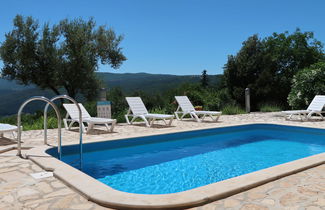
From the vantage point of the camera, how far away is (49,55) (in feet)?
47.8

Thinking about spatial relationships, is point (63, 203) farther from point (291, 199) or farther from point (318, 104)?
point (318, 104)

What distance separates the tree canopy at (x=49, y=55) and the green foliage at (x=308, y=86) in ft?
32.6

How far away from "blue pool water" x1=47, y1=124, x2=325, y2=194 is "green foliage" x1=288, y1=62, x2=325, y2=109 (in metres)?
5.00

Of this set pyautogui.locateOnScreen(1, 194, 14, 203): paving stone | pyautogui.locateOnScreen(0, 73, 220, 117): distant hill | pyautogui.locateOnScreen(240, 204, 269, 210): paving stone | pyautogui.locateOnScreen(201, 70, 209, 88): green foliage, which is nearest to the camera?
pyautogui.locateOnScreen(240, 204, 269, 210): paving stone

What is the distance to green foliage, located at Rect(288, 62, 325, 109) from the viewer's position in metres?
12.7

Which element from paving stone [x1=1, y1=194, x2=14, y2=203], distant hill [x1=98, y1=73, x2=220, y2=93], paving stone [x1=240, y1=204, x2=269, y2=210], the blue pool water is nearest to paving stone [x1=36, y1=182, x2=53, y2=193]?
paving stone [x1=1, y1=194, x2=14, y2=203]

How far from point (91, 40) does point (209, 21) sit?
22.9ft

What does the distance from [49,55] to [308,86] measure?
39.8 feet

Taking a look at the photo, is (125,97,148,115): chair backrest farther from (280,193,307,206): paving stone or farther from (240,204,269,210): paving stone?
(240,204,269,210): paving stone

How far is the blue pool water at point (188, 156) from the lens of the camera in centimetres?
452

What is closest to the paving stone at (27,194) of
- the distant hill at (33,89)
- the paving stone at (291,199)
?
the paving stone at (291,199)

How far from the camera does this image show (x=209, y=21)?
58.0 ft

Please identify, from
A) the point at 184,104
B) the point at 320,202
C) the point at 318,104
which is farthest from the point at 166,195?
the point at 318,104

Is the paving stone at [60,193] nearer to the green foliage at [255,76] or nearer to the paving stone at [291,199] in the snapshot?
the paving stone at [291,199]
